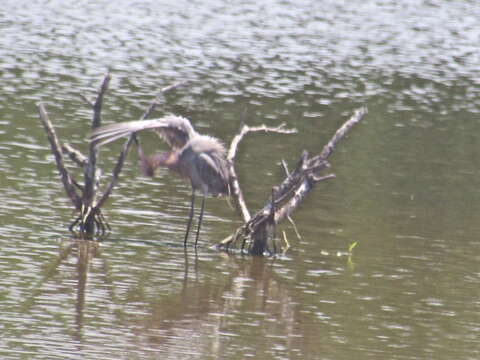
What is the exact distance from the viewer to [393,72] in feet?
107

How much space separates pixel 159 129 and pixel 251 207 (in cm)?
347

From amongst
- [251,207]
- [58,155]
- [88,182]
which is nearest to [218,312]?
[88,182]

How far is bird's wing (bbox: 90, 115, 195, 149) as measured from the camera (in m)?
12.5

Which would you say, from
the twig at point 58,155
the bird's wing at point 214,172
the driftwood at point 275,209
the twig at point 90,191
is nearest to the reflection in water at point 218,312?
the driftwood at point 275,209

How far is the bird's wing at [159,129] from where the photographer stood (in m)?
12.5

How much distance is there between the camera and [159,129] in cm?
1359

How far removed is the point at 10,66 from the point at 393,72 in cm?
1061

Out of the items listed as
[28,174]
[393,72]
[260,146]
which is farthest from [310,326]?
[393,72]

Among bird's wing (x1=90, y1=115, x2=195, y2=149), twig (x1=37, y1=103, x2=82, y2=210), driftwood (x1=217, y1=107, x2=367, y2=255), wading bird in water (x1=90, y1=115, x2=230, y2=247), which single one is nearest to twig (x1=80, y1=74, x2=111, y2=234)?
twig (x1=37, y1=103, x2=82, y2=210)

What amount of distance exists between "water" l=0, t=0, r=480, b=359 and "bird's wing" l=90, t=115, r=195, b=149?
3.22 feet

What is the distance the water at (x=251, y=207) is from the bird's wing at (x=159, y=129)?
983mm

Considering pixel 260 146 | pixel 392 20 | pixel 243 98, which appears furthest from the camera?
pixel 392 20

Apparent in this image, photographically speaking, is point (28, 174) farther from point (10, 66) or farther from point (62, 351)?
point (10, 66)

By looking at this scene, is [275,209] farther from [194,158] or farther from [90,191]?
[90,191]
